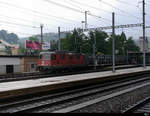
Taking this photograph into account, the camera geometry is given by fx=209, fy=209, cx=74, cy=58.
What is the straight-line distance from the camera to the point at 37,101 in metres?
9.77

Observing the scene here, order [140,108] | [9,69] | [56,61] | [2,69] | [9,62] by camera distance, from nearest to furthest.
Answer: [140,108]
[56,61]
[2,69]
[9,69]
[9,62]

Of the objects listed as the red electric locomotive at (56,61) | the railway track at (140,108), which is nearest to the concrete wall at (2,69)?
the red electric locomotive at (56,61)

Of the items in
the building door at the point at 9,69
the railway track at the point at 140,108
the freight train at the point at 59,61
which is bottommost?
the railway track at the point at 140,108

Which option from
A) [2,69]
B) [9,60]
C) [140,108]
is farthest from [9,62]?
[140,108]

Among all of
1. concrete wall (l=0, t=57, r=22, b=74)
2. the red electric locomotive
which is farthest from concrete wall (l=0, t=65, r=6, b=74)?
the red electric locomotive

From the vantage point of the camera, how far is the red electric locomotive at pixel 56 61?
87.3 feet

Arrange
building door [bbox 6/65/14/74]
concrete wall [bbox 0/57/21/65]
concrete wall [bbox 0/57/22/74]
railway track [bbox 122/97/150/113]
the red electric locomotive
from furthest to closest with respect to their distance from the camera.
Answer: concrete wall [bbox 0/57/21/65] < building door [bbox 6/65/14/74] < concrete wall [bbox 0/57/22/74] < the red electric locomotive < railway track [bbox 122/97/150/113]

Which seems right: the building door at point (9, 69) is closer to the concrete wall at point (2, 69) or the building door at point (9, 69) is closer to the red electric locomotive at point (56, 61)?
the concrete wall at point (2, 69)

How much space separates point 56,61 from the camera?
26.9m

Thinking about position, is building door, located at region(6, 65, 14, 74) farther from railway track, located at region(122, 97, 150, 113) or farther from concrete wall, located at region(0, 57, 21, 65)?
railway track, located at region(122, 97, 150, 113)

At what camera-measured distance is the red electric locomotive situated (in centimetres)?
2661

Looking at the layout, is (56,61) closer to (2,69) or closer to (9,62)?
(2,69)

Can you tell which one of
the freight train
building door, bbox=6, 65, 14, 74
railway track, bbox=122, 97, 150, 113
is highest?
the freight train

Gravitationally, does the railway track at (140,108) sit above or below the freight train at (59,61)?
below
